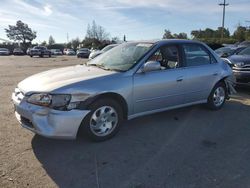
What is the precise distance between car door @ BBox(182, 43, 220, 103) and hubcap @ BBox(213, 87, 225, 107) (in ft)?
1.03

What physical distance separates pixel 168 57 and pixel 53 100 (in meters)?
2.56

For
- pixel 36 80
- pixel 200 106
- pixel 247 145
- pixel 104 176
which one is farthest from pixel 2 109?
pixel 247 145

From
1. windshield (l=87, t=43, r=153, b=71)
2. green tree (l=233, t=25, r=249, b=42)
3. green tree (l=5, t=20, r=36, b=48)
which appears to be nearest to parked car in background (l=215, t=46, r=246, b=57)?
windshield (l=87, t=43, r=153, b=71)

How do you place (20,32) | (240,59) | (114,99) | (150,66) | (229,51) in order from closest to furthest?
(114,99)
(150,66)
(240,59)
(229,51)
(20,32)

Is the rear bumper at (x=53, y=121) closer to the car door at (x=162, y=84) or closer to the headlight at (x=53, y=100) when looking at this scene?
the headlight at (x=53, y=100)

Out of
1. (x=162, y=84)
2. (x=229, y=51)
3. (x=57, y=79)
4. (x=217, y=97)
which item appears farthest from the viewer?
(x=229, y=51)

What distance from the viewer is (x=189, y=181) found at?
3.65 meters

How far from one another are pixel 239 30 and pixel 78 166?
68.7 m

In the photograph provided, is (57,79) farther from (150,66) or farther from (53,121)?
(150,66)

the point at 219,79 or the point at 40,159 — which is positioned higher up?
the point at 219,79

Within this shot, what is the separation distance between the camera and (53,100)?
433 centimetres

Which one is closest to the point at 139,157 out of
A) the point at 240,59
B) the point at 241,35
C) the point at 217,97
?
the point at 217,97

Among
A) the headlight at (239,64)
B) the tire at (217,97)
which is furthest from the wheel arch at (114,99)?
the headlight at (239,64)

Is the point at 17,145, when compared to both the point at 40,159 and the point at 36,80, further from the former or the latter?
the point at 36,80
